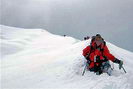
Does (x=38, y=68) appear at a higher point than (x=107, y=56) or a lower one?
lower

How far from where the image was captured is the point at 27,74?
1259cm

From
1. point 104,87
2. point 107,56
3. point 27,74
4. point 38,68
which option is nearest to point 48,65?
point 38,68

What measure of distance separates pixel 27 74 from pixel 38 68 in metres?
0.91

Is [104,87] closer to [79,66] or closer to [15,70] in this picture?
[79,66]

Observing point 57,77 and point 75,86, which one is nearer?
point 75,86

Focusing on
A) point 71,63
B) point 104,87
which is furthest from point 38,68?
point 104,87

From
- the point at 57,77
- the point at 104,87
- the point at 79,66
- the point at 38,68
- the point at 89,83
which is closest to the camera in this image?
the point at 104,87

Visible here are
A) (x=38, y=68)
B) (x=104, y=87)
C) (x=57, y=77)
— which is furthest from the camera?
(x=38, y=68)

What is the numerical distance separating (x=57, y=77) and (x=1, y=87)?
2.00 meters

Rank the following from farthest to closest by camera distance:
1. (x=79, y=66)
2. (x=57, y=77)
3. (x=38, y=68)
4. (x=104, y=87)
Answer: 1. (x=38, y=68)
2. (x=79, y=66)
3. (x=57, y=77)
4. (x=104, y=87)

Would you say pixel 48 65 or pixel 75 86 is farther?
pixel 48 65

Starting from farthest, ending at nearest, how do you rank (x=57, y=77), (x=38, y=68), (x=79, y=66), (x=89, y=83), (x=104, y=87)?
(x=38, y=68) < (x=79, y=66) < (x=57, y=77) < (x=89, y=83) < (x=104, y=87)

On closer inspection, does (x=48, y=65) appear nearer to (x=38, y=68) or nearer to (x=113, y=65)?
(x=38, y=68)

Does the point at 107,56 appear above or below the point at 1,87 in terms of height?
above
